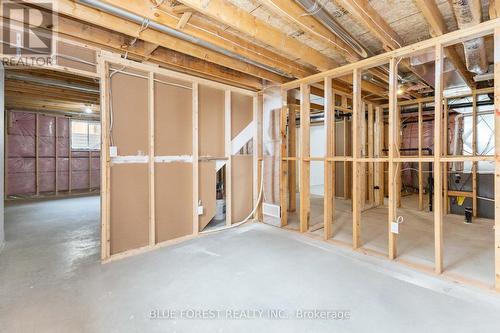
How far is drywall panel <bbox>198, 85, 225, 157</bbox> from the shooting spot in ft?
12.2

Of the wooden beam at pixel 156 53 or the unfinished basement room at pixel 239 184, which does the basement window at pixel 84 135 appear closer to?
the unfinished basement room at pixel 239 184

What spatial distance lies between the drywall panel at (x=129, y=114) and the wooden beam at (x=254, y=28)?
141 centimetres

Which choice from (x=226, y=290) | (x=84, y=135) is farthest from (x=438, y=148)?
(x=84, y=135)

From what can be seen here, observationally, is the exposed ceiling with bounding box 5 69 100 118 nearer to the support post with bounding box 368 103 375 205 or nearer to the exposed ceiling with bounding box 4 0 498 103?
the exposed ceiling with bounding box 4 0 498 103

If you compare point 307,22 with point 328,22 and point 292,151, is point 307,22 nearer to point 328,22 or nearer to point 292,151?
point 328,22

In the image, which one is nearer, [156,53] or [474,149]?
[156,53]

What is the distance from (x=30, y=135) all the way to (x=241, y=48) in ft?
25.6

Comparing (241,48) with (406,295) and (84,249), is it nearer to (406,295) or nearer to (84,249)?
(406,295)

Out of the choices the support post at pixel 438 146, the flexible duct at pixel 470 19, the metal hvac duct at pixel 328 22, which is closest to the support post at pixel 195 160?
the metal hvac duct at pixel 328 22

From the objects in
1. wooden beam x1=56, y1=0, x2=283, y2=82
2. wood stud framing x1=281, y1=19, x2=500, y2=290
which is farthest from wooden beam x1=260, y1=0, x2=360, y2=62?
wooden beam x1=56, y1=0, x2=283, y2=82

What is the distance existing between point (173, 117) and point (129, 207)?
133 centimetres

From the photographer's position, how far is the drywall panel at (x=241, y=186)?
419 centimetres

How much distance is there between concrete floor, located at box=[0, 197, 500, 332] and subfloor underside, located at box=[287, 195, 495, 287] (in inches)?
13.7

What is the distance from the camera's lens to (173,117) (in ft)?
11.1
